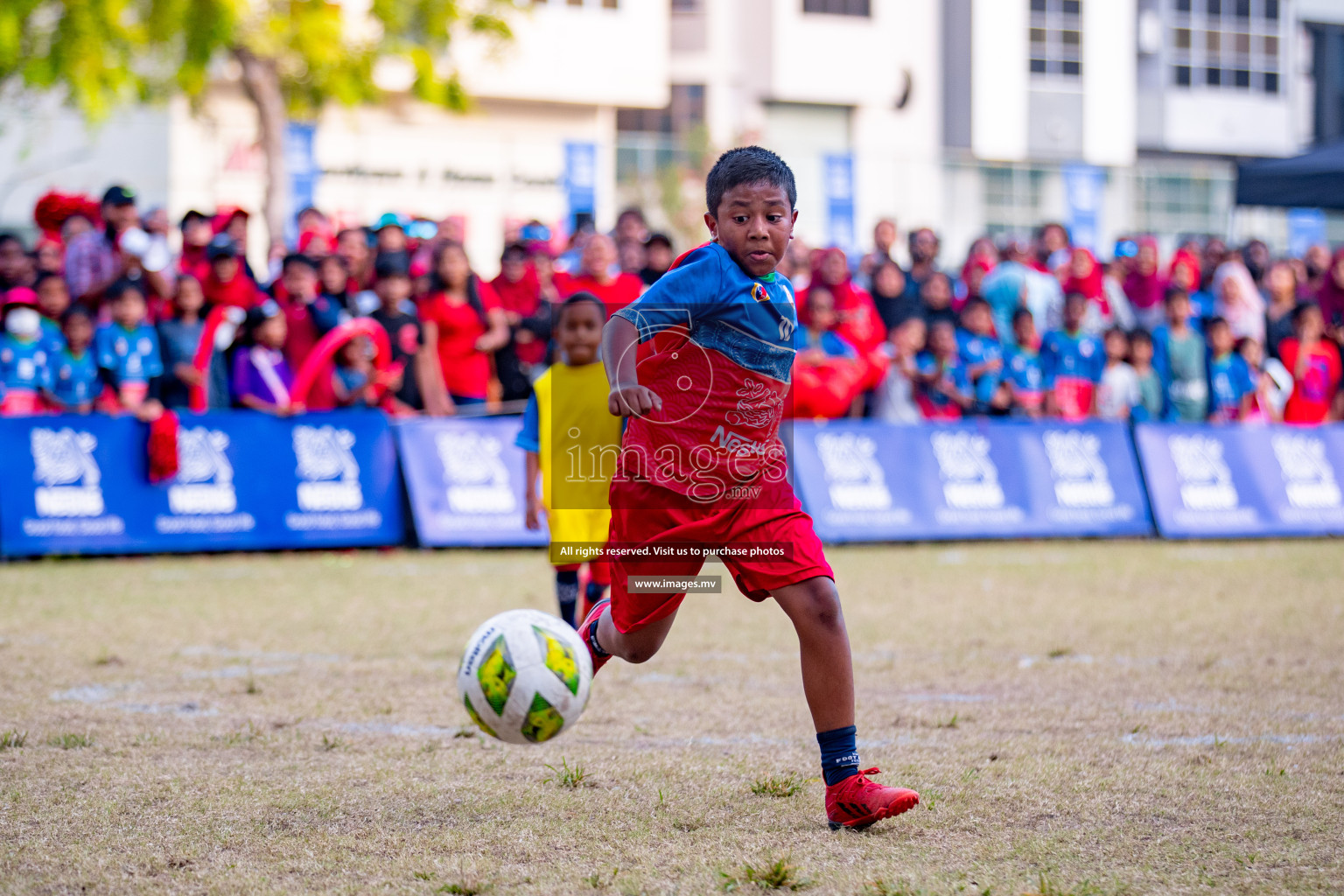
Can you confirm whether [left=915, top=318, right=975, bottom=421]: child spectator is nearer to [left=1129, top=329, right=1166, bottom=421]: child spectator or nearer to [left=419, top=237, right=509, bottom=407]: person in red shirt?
[left=1129, top=329, right=1166, bottom=421]: child spectator

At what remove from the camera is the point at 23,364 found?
432 inches

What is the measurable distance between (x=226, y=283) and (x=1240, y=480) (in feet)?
29.3

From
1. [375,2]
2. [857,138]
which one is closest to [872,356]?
[375,2]

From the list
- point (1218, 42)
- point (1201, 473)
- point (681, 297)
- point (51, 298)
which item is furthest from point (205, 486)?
point (1218, 42)

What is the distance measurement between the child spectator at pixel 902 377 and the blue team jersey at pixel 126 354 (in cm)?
607

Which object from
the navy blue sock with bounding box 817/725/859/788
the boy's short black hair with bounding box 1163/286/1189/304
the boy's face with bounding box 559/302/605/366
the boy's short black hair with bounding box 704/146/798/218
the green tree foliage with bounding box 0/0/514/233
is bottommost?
the navy blue sock with bounding box 817/725/859/788

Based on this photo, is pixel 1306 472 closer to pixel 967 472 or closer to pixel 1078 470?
pixel 1078 470

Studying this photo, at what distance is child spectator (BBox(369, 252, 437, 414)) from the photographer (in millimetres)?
11828

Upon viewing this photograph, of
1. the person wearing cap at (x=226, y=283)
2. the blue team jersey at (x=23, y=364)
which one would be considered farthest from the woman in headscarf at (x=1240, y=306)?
the blue team jersey at (x=23, y=364)

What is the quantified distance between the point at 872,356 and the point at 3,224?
20.9 m

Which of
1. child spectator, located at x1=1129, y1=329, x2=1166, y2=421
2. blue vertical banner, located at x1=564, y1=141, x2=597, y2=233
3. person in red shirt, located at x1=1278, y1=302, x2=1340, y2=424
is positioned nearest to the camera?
child spectator, located at x1=1129, y1=329, x2=1166, y2=421

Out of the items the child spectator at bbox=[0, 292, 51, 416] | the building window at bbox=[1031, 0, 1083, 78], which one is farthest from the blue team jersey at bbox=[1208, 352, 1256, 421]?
the building window at bbox=[1031, 0, 1083, 78]

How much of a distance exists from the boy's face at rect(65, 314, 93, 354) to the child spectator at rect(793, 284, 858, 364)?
5565mm

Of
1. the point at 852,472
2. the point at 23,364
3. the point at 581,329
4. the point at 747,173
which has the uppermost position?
the point at 747,173
